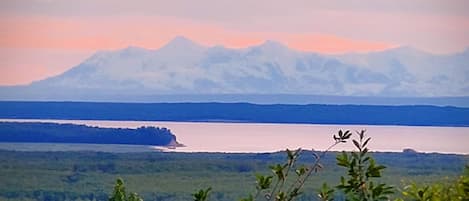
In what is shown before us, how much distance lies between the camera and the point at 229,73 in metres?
3.58

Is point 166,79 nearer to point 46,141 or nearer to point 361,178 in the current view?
point 46,141

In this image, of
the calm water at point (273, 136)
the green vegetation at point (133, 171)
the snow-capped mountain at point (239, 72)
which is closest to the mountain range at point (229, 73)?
the snow-capped mountain at point (239, 72)

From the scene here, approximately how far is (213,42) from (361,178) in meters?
2.33

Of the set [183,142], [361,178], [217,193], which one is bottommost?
[361,178]

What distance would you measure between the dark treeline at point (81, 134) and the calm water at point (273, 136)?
0.14ft

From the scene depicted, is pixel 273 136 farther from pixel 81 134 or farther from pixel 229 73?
pixel 81 134

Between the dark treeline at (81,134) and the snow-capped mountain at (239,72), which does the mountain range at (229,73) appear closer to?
the snow-capped mountain at (239,72)

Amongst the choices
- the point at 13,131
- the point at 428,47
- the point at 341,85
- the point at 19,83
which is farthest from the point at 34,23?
the point at 428,47

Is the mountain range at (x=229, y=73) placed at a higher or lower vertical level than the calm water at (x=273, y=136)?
higher

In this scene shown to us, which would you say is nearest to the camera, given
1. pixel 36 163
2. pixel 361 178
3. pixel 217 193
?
pixel 361 178

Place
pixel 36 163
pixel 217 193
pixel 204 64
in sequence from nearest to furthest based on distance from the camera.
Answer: pixel 217 193
pixel 204 64
pixel 36 163

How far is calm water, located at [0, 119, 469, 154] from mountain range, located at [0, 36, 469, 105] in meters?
0.14

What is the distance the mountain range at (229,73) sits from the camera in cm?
358

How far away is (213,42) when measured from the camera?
3.53 meters
